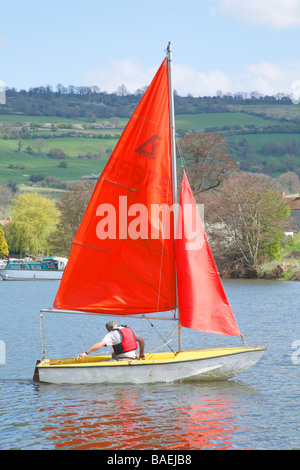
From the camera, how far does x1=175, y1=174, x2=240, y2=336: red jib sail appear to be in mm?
17156

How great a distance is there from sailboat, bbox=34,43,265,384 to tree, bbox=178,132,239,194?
188 feet

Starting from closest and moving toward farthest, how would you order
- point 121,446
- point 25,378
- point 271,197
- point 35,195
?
point 121,446 < point 25,378 < point 271,197 < point 35,195

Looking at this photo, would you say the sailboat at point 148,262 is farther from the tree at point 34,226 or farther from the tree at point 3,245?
the tree at point 3,245

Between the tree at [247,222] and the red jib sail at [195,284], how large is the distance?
45040mm

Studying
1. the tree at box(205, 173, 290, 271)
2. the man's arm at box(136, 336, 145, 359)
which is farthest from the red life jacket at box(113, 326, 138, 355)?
the tree at box(205, 173, 290, 271)

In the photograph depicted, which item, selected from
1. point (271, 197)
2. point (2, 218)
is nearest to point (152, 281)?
point (271, 197)

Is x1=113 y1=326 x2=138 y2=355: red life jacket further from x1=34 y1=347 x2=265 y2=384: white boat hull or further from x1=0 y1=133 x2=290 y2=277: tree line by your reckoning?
x1=0 y1=133 x2=290 y2=277: tree line

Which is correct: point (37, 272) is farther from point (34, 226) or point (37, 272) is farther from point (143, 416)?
point (143, 416)

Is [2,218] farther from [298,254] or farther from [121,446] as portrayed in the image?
[121,446]

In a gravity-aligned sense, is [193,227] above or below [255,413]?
above

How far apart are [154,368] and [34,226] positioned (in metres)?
79.4

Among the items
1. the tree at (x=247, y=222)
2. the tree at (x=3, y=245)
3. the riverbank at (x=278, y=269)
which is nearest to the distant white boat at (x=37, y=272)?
the tree at (x=247, y=222)
